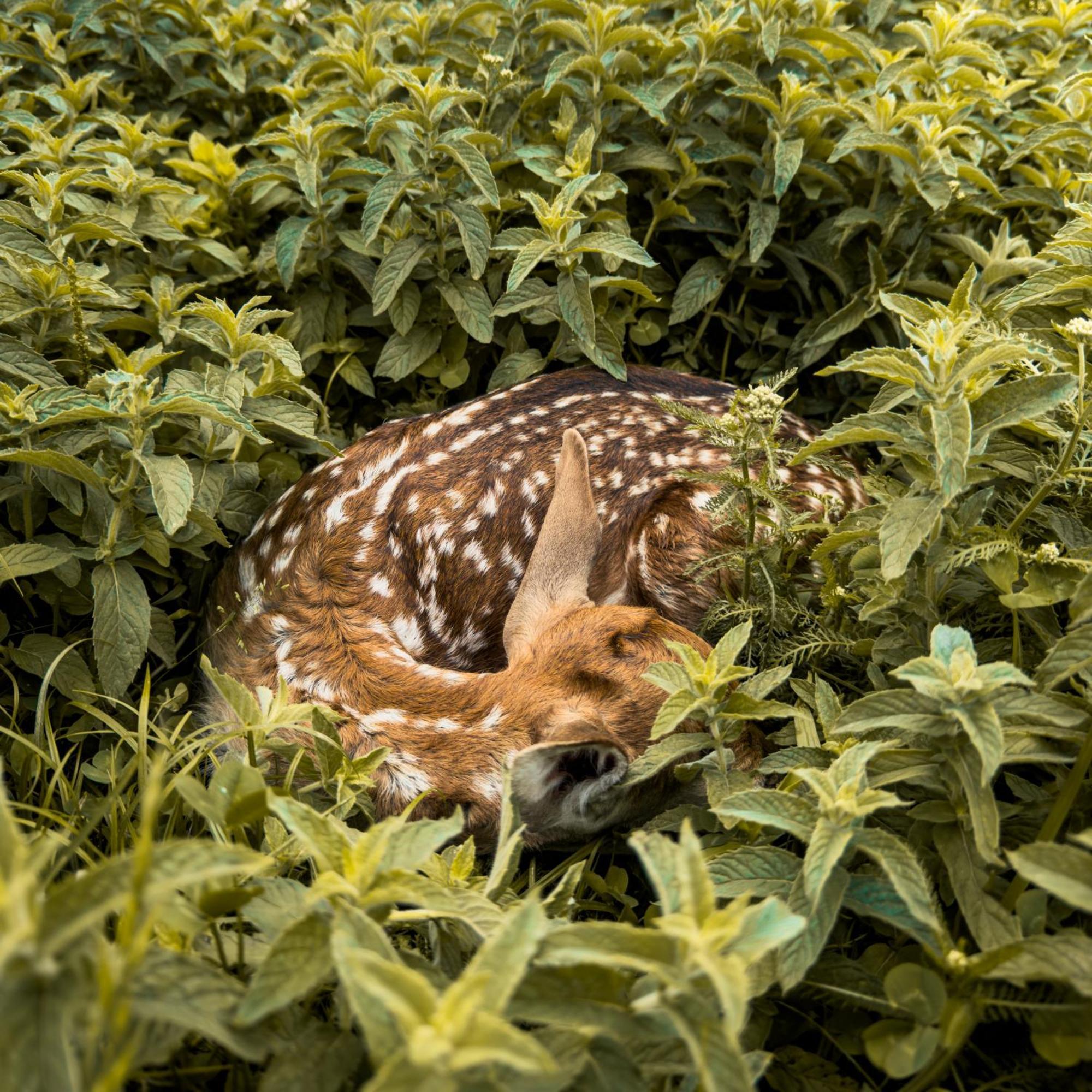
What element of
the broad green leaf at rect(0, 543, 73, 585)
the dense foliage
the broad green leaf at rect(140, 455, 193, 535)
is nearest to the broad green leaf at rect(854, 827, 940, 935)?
the dense foliage

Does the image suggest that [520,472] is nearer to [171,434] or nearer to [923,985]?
[171,434]

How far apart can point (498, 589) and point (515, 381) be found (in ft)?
2.87

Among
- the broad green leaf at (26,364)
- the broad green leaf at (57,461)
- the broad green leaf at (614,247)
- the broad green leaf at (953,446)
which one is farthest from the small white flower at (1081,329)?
the broad green leaf at (26,364)

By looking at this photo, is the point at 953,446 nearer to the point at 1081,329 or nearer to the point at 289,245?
the point at 1081,329

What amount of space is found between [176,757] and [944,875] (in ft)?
5.83

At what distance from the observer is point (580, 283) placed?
348cm

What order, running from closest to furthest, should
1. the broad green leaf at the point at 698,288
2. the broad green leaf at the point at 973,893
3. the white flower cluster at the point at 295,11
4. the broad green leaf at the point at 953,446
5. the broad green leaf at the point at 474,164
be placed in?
the broad green leaf at the point at 973,893
the broad green leaf at the point at 953,446
the broad green leaf at the point at 474,164
the broad green leaf at the point at 698,288
the white flower cluster at the point at 295,11

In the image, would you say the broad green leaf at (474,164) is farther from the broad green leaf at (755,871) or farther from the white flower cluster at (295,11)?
the broad green leaf at (755,871)

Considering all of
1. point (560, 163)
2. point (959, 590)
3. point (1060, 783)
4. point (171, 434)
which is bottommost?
point (1060, 783)

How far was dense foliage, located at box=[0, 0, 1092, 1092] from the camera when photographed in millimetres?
1531

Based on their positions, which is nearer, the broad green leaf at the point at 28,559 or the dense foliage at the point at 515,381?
the dense foliage at the point at 515,381

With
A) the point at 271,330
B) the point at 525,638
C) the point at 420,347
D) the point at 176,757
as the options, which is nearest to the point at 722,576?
the point at 525,638

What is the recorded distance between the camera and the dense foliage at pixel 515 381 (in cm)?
153

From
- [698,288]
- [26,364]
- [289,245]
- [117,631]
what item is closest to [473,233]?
[289,245]
